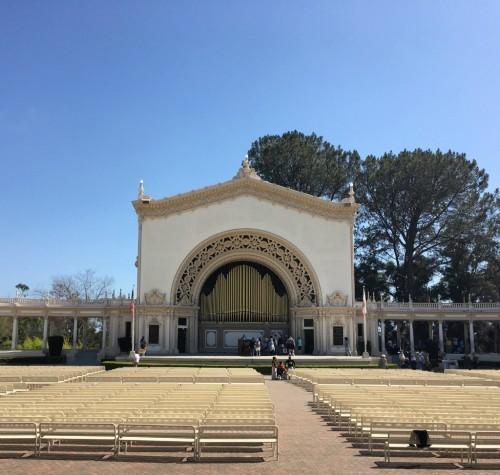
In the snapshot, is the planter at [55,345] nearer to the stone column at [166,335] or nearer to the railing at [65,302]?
the railing at [65,302]

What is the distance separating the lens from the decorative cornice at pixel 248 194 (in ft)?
143

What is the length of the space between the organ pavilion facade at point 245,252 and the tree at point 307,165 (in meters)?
16.4

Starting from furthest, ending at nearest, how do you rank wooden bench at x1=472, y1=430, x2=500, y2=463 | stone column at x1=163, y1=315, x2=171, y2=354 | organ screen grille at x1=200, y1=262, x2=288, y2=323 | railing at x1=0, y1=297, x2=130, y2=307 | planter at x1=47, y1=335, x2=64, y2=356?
organ screen grille at x1=200, y1=262, x2=288, y2=323 < railing at x1=0, y1=297, x2=130, y2=307 < planter at x1=47, y1=335, x2=64, y2=356 < stone column at x1=163, y1=315, x2=171, y2=354 < wooden bench at x1=472, y1=430, x2=500, y2=463

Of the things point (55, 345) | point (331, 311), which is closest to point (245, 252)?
point (331, 311)

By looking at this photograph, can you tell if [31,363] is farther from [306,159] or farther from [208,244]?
[306,159]

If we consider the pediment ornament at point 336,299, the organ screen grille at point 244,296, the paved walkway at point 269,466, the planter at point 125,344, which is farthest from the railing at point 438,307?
the paved walkway at point 269,466

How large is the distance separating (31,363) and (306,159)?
34.1 meters

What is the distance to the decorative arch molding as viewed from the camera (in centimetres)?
Answer: 4341

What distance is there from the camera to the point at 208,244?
43781mm

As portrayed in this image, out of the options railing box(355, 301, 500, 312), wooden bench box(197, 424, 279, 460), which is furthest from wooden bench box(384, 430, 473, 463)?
railing box(355, 301, 500, 312)

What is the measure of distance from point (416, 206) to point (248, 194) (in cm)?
1991

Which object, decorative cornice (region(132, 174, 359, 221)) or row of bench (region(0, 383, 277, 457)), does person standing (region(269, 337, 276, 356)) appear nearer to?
decorative cornice (region(132, 174, 359, 221))

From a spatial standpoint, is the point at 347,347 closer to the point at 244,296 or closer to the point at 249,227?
the point at 244,296

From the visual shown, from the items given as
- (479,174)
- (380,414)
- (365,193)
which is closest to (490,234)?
(479,174)
